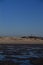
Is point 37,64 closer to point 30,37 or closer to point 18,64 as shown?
point 18,64

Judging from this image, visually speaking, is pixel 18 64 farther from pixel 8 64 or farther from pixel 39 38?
pixel 39 38

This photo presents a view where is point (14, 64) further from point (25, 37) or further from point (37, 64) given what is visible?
point (25, 37)

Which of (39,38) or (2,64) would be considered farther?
(39,38)

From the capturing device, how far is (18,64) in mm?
15250

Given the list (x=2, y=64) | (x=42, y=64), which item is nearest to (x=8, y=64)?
(x=2, y=64)

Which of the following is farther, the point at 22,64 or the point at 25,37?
the point at 25,37

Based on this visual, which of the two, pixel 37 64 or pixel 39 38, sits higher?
pixel 39 38

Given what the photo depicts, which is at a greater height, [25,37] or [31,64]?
[25,37]

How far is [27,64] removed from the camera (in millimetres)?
15305

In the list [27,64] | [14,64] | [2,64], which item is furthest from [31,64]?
[2,64]

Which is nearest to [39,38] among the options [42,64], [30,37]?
[30,37]

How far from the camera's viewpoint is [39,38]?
9000 cm

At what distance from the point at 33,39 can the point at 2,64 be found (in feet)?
234

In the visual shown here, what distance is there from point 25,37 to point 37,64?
7526 centimetres
